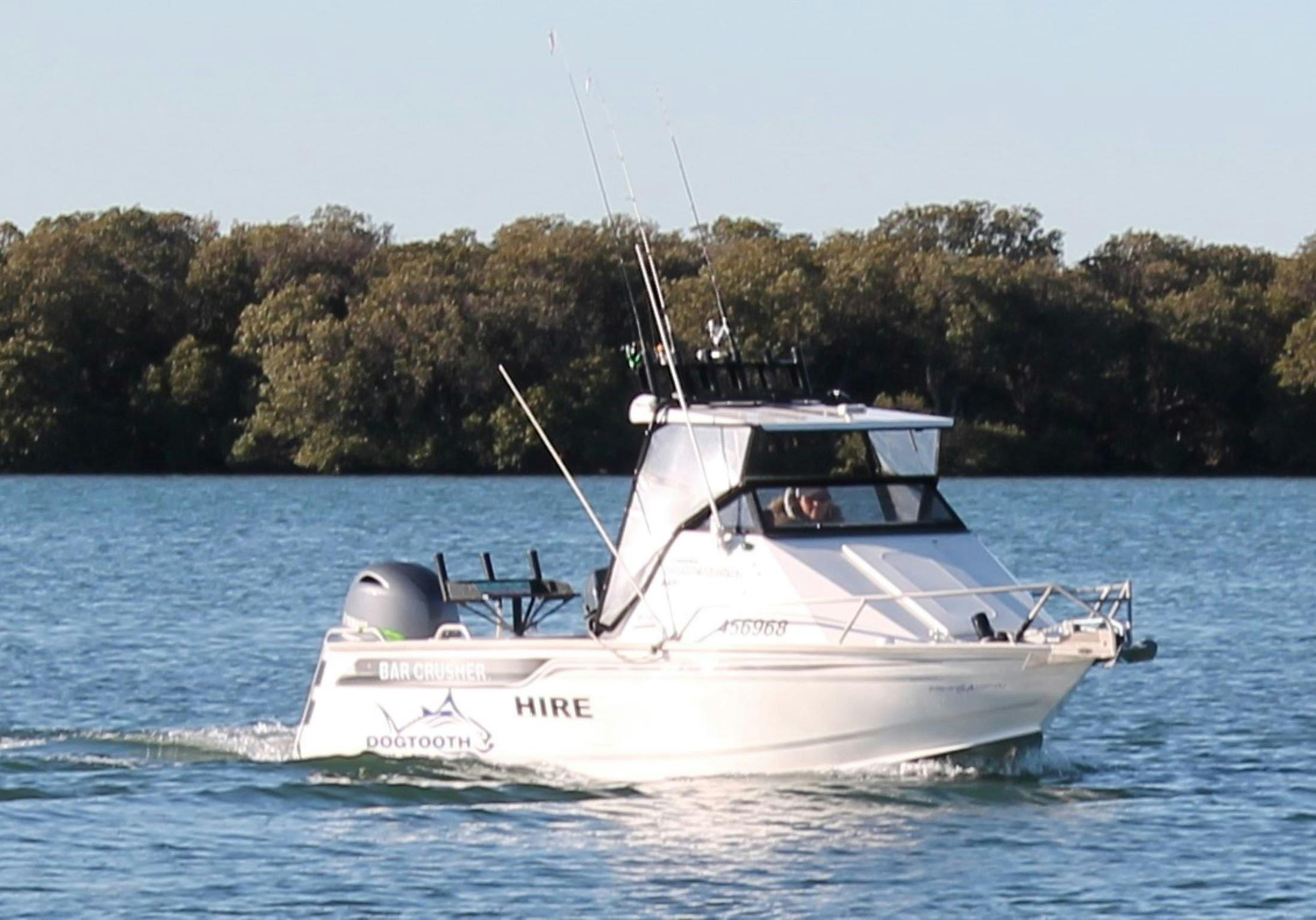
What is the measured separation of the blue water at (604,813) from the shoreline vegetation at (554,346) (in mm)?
47743

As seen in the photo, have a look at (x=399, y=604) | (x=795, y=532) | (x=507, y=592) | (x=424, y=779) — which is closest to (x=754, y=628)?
(x=795, y=532)

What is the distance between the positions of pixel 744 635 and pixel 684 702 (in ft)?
2.06

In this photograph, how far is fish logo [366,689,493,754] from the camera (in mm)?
18141

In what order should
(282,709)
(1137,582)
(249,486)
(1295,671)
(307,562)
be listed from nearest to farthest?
(282,709)
(1295,671)
(1137,582)
(307,562)
(249,486)

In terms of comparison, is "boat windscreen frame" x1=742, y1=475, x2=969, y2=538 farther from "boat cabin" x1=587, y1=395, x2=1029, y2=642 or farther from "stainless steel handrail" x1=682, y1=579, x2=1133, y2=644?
"stainless steel handrail" x1=682, y1=579, x2=1133, y2=644

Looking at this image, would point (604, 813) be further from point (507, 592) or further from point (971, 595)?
point (971, 595)

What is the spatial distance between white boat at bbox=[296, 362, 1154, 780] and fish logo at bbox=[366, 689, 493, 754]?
2cm

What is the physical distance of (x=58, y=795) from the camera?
18.4m

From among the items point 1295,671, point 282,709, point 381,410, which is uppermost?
point 381,410

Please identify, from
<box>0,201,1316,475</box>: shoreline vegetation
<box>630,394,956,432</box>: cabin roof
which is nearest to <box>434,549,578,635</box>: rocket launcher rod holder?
<box>630,394,956,432</box>: cabin roof

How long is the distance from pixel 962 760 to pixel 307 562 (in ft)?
86.3

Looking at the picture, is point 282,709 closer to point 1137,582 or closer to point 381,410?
point 1137,582

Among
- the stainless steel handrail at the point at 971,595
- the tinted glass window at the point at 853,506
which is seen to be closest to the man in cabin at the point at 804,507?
the tinted glass window at the point at 853,506

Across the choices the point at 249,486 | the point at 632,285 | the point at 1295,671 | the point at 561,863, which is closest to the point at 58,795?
the point at 561,863
